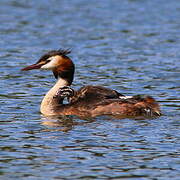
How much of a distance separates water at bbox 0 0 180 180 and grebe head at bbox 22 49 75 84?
31.8 inches

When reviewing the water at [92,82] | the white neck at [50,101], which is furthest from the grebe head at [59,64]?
the water at [92,82]

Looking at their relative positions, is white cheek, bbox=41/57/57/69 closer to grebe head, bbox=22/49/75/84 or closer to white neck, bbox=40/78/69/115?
grebe head, bbox=22/49/75/84

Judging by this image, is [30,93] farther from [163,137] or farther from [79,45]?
[79,45]

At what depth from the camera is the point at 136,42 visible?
2073cm

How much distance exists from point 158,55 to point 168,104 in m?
5.72

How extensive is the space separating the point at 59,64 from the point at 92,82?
2667mm

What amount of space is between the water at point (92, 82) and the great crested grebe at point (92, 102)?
0.29 meters

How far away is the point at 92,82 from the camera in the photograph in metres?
15.5

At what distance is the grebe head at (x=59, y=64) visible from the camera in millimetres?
12836

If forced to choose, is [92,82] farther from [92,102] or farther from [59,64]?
[92,102]

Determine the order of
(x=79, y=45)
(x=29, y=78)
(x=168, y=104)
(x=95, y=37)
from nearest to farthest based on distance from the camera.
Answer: (x=168, y=104)
(x=29, y=78)
(x=79, y=45)
(x=95, y=37)

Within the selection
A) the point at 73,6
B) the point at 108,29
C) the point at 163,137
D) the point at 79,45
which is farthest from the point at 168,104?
the point at 73,6

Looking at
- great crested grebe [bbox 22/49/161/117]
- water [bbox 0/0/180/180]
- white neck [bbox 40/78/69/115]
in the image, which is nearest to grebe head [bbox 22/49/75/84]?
great crested grebe [bbox 22/49/161/117]

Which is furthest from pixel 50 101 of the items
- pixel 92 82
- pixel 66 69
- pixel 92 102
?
pixel 92 82
